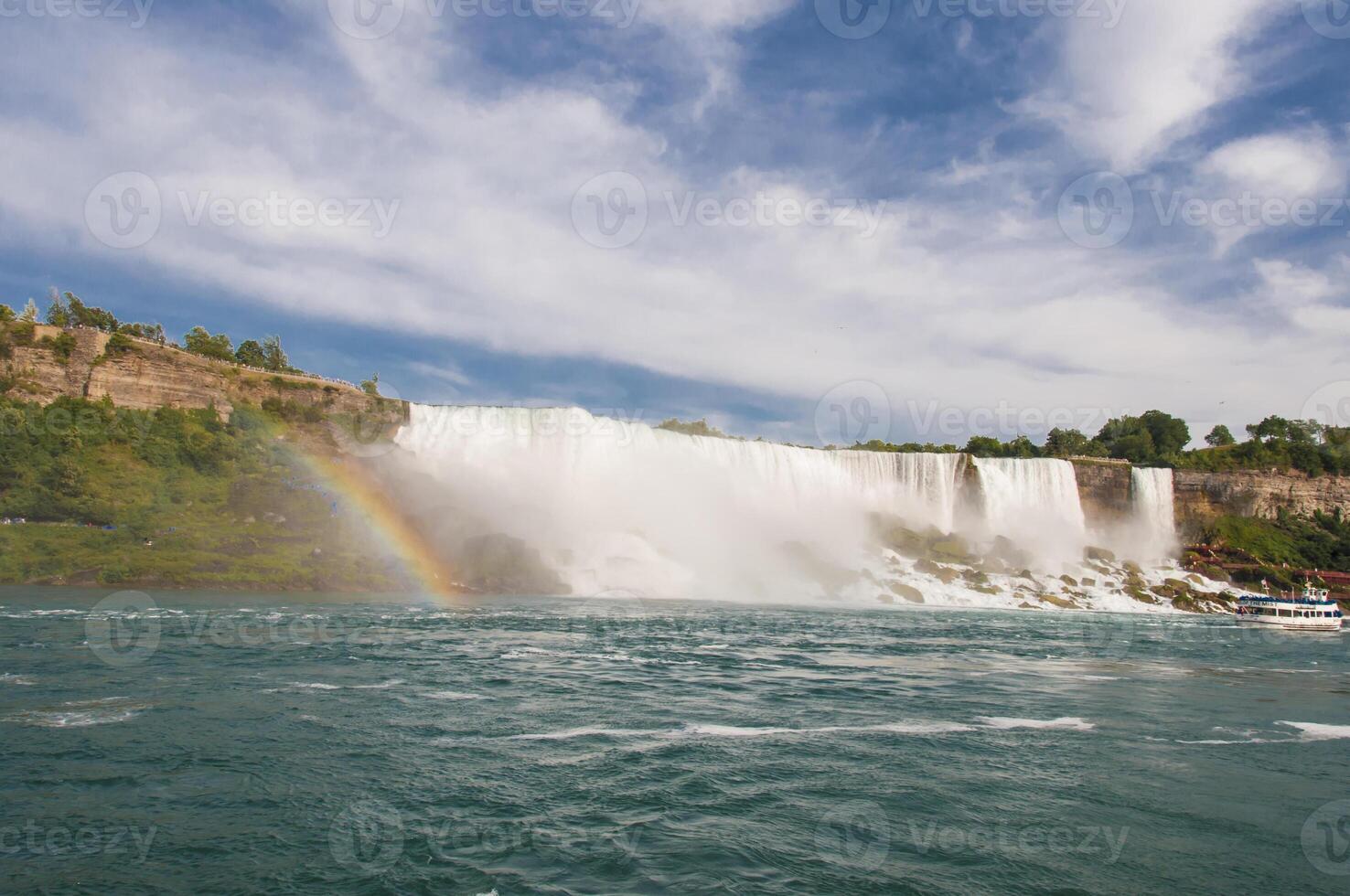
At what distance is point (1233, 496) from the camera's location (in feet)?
238

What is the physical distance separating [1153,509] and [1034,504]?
12443 mm

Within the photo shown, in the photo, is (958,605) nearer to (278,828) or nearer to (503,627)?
(503,627)

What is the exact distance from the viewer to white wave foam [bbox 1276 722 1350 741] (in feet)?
48.3

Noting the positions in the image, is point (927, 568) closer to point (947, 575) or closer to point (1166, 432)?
point (947, 575)

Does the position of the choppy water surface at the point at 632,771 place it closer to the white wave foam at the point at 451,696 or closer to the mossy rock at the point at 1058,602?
the white wave foam at the point at 451,696

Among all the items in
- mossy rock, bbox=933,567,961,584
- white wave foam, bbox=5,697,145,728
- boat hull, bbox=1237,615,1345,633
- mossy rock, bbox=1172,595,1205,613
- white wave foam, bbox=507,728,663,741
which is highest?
white wave foam, bbox=5,697,145,728

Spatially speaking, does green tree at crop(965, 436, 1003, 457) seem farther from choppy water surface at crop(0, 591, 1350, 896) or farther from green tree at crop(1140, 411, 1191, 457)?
choppy water surface at crop(0, 591, 1350, 896)

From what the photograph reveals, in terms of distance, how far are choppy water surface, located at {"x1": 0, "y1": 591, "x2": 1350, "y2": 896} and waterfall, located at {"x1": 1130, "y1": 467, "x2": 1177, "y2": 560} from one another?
5378 cm

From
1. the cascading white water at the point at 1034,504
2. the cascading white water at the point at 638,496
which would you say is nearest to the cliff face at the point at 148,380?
the cascading white water at the point at 638,496

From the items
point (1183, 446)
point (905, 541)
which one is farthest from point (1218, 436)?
point (905, 541)

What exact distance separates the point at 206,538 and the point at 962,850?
137 ft

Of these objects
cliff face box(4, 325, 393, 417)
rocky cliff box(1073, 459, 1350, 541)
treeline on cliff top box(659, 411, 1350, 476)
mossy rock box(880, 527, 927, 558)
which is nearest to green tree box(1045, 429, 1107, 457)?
treeline on cliff top box(659, 411, 1350, 476)

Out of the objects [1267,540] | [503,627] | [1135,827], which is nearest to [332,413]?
[503,627]

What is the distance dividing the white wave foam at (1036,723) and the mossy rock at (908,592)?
3688 centimetres
